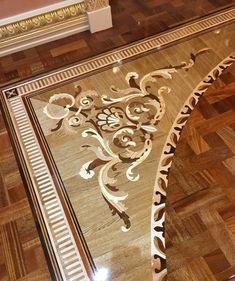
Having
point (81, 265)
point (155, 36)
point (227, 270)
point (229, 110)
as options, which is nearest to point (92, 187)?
point (81, 265)

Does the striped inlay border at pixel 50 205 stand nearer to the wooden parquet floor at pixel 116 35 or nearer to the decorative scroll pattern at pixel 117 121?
the decorative scroll pattern at pixel 117 121

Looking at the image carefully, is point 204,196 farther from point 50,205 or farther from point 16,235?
point 16,235

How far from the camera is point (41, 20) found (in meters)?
1.96

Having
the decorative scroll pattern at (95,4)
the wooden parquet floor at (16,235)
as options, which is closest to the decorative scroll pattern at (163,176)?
the wooden parquet floor at (16,235)

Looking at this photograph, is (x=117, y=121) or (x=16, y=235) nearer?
(x=16, y=235)

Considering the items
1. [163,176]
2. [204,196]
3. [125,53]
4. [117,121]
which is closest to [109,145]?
[117,121]

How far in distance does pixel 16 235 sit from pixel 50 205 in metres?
0.17

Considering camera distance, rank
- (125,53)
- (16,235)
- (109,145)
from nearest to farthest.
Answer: (16,235) < (109,145) < (125,53)

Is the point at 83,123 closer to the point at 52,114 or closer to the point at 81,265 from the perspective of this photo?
the point at 52,114

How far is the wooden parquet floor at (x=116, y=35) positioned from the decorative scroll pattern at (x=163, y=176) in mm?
531

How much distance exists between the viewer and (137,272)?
1118 millimetres

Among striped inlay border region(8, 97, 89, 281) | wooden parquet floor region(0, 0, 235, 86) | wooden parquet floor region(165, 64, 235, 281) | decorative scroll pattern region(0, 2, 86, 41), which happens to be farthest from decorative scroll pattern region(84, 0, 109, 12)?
wooden parquet floor region(165, 64, 235, 281)

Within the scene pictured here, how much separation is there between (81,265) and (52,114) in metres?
0.77

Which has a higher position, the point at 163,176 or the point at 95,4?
the point at 95,4
